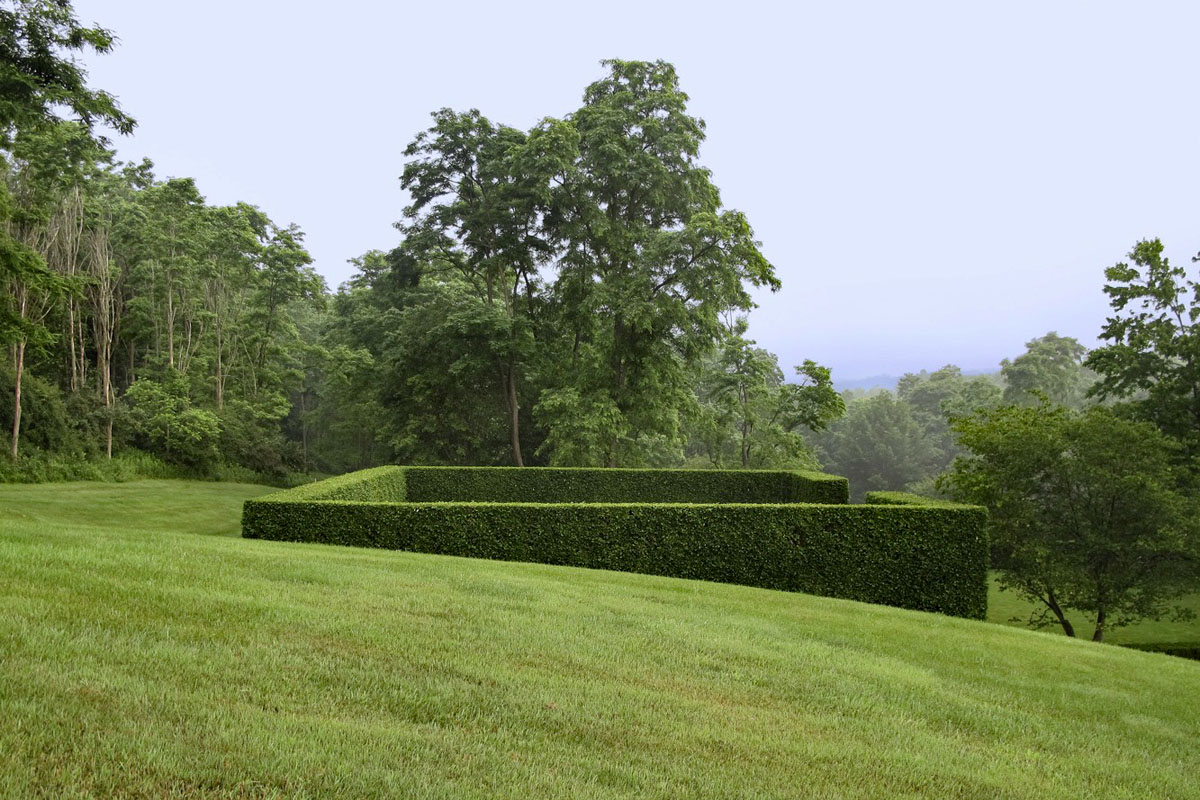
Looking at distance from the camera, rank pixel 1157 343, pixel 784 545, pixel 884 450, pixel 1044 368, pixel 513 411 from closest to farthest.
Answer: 1. pixel 784 545
2. pixel 1157 343
3. pixel 513 411
4. pixel 1044 368
5. pixel 884 450

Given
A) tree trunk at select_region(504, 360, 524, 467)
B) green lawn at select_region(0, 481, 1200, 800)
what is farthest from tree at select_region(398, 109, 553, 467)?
green lawn at select_region(0, 481, 1200, 800)

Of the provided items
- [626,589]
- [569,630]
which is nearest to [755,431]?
[626,589]

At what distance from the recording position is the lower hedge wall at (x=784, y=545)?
11.4 metres

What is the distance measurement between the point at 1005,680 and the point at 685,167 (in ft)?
65.9

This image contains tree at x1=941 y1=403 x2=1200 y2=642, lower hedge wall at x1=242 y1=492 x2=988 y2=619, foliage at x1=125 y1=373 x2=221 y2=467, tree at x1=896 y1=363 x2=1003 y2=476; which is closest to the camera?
lower hedge wall at x1=242 y1=492 x2=988 y2=619

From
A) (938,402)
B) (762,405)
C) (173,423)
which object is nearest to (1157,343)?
(762,405)

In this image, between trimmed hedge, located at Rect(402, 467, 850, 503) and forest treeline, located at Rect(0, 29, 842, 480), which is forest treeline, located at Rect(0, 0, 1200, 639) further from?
trimmed hedge, located at Rect(402, 467, 850, 503)

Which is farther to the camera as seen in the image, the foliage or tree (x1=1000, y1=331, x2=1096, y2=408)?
tree (x1=1000, y1=331, x2=1096, y2=408)

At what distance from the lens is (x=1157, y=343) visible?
2045 cm

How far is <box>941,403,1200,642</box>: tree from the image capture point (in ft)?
44.2

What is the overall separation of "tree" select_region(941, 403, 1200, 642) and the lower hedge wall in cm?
335

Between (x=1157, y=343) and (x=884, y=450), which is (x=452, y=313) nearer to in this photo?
(x=1157, y=343)

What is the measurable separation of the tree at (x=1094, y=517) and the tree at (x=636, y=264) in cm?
1035

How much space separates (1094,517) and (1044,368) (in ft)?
130
